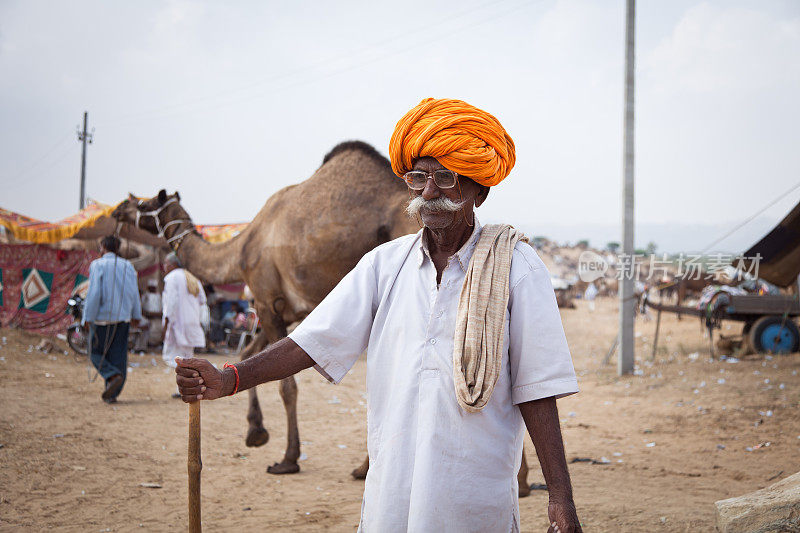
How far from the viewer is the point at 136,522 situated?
181 inches

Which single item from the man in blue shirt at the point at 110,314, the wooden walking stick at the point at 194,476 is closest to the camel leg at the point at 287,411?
the wooden walking stick at the point at 194,476

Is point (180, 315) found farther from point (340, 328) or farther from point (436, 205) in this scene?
point (436, 205)

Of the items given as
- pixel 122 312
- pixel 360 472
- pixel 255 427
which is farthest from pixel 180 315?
pixel 360 472

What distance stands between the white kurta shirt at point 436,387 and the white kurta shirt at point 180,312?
8138 mm

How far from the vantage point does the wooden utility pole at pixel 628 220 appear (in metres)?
11.8

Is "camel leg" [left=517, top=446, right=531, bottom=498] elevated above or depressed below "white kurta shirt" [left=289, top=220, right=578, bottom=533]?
below

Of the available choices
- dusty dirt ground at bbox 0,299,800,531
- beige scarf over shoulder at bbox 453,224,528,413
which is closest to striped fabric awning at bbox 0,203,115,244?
dusty dirt ground at bbox 0,299,800,531

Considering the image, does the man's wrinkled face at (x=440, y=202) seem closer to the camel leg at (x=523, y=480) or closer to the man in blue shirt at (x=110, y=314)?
the camel leg at (x=523, y=480)

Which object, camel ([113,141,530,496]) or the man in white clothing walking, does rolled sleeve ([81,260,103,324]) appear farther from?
camel ([113,141,530,496])

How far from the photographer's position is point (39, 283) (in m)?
14.3

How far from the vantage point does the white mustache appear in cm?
227

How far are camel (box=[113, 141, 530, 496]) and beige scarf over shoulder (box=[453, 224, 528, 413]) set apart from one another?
3.11 m

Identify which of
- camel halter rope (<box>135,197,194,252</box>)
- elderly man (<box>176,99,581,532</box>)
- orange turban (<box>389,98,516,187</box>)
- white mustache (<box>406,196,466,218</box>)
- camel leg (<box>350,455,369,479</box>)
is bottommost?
camel leg (<box>350,455,369,479</box>)

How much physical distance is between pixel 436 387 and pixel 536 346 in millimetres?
359
